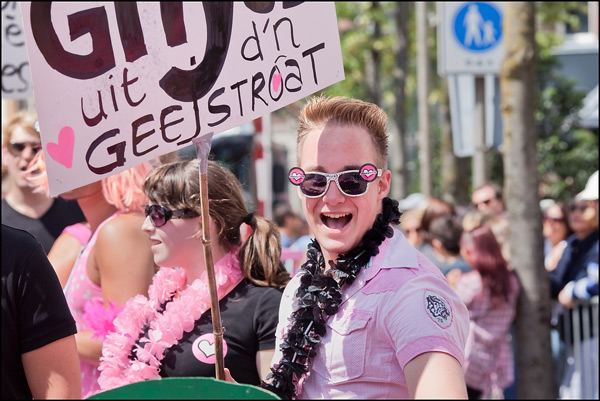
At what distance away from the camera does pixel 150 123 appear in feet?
7.69

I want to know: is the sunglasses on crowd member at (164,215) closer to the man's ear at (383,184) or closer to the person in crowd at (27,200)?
the man's ear at (383,184)

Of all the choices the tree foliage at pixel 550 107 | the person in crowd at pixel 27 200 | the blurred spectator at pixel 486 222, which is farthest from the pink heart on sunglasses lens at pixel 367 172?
the tree foliage at pixel 550 107

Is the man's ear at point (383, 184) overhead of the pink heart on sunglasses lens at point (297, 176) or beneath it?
beneath

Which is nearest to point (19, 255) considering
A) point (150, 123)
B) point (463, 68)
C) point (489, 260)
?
point (150, 123)

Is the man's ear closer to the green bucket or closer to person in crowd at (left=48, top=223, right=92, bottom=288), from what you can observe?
the green bucket

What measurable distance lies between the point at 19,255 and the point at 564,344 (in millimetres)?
5730

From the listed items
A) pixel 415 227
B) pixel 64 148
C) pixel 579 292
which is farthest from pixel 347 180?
pixel 415 227

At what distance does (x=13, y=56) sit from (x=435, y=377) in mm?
4607

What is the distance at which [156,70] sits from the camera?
7.59ft

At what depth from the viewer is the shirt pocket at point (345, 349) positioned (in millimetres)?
2242

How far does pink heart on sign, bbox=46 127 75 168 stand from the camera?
2246 mm

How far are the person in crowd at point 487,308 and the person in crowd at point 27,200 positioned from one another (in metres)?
2.65

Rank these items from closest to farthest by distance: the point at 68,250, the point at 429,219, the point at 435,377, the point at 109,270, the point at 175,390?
the point at 175,390
the point at 435,377
the point at 109,270
the point at 68,250
the point at 429,219

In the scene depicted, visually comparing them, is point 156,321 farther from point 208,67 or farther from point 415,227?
point 415,227
